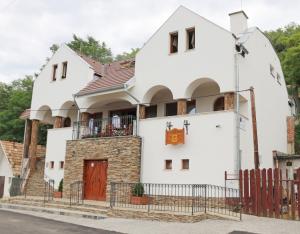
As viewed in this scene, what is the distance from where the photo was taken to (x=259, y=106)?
64.9 ft

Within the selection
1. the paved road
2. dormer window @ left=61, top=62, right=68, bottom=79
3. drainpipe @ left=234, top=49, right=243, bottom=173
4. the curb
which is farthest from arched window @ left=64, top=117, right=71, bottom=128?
drainpipe @ left=234, top=49, right=243, bottom=173

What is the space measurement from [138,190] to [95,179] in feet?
10.6

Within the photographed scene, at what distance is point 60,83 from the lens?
23.6 m

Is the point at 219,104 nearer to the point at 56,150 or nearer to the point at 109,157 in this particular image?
the point at 109,157

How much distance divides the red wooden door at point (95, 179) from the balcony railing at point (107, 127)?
1.63 meters

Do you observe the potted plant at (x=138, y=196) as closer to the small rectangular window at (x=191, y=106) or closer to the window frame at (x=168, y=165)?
the window frame at (x=168, y=165)

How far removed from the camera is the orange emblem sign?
54.3 ft

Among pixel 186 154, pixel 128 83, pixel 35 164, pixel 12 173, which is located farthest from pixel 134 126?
pixel 12 173

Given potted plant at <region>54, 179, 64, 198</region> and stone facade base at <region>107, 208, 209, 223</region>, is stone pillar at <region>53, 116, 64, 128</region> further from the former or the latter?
stone facade base at <region>107, 208, 209, 223</region>

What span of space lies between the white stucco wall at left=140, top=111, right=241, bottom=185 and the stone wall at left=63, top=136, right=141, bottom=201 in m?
0.55

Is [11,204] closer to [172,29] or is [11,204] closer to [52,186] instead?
[52,186]

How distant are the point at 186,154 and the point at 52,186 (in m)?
9.70

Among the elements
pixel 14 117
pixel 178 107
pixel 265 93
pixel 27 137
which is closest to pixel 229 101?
pixel 178 107

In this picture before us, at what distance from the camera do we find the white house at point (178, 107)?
637 inches
